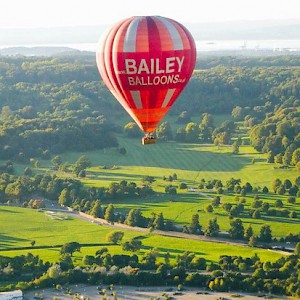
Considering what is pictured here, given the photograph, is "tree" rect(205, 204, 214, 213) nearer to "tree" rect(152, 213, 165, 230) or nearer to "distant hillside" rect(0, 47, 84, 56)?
"tree" rect(152, 213, 165, 230)

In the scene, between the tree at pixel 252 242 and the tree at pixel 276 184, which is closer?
the tree at pixel 252 242

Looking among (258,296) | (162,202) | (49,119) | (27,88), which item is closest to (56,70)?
(27,88)

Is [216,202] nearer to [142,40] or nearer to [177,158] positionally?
[177,158]

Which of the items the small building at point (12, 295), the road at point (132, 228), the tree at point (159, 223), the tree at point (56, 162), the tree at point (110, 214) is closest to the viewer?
the small building at point (12, 295)

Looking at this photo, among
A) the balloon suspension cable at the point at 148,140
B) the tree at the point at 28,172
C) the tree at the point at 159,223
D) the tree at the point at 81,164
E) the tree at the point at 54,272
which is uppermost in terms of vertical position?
the balloon suspension cable at the point at 148,140

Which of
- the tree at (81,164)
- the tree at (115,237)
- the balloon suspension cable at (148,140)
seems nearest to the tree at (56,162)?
the tree at (81,164)

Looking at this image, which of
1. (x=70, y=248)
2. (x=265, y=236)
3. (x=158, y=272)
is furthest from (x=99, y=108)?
(x=158, y=272)

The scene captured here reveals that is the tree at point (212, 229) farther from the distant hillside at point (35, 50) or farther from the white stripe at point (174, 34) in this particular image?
the distant hillside at point (35, 50)

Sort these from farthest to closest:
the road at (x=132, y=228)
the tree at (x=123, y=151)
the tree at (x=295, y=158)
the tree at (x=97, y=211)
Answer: the tree at (x=123, y=151), the tree at (x=295, y=158), the tree at (x=97, y=211), the road at (x=132, y=228)
